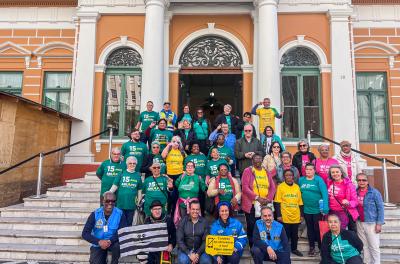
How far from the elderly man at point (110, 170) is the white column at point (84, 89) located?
4553 mm

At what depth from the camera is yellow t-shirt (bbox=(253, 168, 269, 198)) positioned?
540 centimetres

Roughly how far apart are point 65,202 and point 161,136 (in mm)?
2565

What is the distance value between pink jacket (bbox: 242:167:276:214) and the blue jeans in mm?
1144

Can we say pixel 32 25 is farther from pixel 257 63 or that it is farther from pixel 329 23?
pixel 329 23

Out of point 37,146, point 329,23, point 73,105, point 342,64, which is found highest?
point 329,23

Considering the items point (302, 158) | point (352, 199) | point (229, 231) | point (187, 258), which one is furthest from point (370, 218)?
point (187, 258)

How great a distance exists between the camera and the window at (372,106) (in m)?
11.2

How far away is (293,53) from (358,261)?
7.76m

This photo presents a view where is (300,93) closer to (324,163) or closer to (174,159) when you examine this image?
(324,163)

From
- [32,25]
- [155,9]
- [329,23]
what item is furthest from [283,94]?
[32,25]

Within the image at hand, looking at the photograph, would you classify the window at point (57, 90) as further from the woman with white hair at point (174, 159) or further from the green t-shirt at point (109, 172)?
the woman with white hair at point (174, 159)

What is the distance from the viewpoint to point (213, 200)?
17.8 feet

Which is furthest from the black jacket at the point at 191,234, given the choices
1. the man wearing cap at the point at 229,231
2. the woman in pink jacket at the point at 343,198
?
the woman in pink jacket at the point at 343,198

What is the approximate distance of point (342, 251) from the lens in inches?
179
